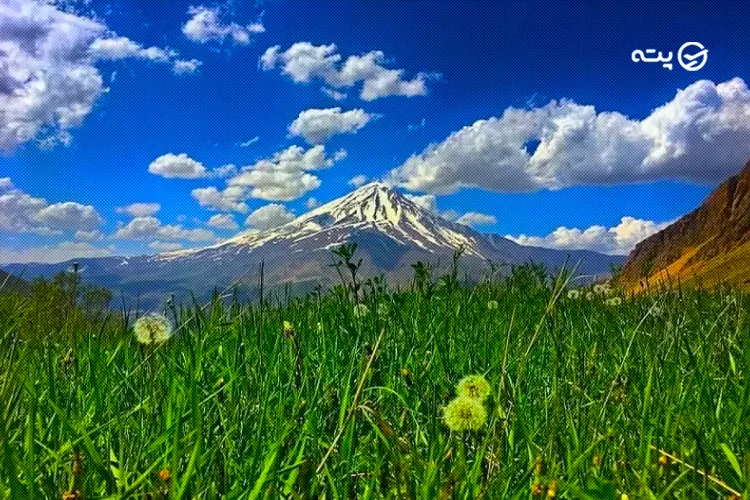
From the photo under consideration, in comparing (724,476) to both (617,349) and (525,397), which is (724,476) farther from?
(617,349)

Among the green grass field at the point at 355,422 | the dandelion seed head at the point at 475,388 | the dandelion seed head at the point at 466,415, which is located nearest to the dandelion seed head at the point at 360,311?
the green grass field at the point at 355,422

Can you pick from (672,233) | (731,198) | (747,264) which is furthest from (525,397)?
(672,233)

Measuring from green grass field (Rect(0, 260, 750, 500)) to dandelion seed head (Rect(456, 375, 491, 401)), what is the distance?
0.06m

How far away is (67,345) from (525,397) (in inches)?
117

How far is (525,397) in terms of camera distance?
3.85 m

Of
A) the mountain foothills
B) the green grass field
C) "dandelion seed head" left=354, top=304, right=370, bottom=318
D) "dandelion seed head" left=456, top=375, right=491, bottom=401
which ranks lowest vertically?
the green grass field

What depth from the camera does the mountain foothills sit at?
102m

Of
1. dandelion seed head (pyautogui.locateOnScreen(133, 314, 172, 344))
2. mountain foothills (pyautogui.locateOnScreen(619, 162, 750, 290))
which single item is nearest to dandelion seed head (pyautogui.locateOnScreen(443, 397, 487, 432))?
dandelion seed head (pyautogui.locateOnScreen(133, 314, 172, 344))

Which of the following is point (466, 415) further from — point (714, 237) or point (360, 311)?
point (714, 237)

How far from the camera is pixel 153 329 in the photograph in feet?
10.3

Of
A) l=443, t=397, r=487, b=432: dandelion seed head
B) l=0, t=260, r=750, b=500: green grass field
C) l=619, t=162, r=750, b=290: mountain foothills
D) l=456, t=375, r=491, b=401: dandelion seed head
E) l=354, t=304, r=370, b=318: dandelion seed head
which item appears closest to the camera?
l=0, t=260, r=750, b=500: green grass field

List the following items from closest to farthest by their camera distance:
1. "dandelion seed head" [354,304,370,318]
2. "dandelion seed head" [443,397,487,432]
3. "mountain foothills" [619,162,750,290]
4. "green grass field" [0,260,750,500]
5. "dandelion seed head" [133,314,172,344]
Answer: "green grass field" [0,260,750,500], "dandelion seed head" [443,397,487,432], "dandelion seed head" [133,314,172,344], "dandelion seed head" [354,304,370,318], "mountain foothills" [619,162,750,290]

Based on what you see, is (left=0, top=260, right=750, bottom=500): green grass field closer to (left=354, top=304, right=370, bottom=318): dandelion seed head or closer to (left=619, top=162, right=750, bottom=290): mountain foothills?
(left=354, top=304, right=370, bottom=318): dandelion seed head

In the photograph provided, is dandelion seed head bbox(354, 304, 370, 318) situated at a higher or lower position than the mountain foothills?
lower
